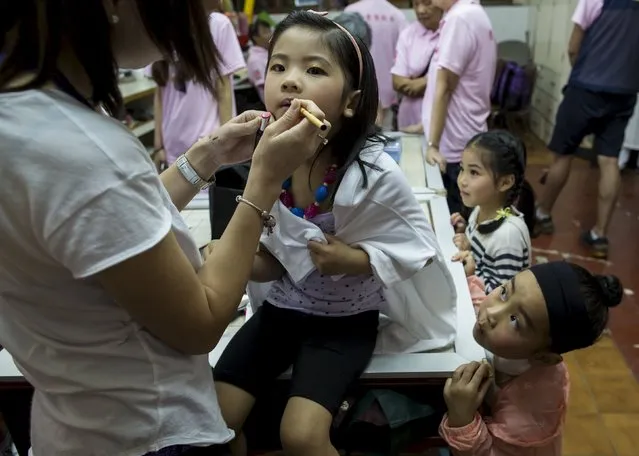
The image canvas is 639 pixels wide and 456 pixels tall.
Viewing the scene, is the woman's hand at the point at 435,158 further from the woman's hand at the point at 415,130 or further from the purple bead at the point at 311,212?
the purple bead at the point at 311,212

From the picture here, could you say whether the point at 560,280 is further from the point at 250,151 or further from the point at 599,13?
the point at 599,13

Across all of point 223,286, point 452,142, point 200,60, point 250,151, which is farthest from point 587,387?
point 200,60

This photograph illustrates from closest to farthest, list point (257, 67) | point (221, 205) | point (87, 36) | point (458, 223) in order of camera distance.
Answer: point (87, 36)
point (221, 205)
point (458, 223)
point (257, 67)

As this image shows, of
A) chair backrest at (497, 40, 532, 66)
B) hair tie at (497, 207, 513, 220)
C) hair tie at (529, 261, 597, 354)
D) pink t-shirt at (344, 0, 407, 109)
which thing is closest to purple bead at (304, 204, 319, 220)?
hair tie at (529, 261, 597, 354)

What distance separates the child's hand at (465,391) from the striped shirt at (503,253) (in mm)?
521

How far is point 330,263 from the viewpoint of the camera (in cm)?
106

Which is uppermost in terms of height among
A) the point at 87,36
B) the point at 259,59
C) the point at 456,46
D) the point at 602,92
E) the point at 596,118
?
the point at 87,36

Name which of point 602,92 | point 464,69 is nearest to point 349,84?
point 464,69

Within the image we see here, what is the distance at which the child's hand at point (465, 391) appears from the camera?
1.08 meters

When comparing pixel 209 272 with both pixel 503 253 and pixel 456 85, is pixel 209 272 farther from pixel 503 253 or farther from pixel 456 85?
pixel 456 85

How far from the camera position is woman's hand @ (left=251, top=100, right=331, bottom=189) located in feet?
2.58

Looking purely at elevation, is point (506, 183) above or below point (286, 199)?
below

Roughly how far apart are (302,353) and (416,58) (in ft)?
6.25

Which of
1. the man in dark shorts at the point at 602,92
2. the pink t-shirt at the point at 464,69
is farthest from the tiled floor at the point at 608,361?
the pink t-shirt at the point at 464,69
